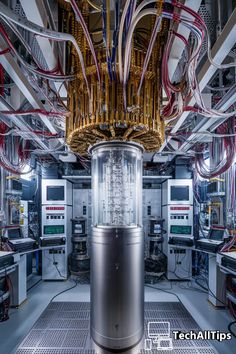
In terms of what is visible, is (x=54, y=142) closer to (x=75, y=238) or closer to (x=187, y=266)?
(x=75, y=238)

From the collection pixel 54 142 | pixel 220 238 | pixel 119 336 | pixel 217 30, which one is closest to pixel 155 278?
pixel 220 238

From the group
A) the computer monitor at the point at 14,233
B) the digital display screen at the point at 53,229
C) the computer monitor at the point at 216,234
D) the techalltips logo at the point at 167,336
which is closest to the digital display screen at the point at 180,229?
the computer monitor at the point at 216,234

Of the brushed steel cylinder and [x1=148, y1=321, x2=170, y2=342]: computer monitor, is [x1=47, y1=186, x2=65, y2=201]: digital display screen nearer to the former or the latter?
the brushed steel cylinder

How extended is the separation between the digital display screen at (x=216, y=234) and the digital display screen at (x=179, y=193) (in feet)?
3.53

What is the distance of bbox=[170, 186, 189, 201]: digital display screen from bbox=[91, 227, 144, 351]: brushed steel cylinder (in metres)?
2.60

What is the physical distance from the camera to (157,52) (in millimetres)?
1885

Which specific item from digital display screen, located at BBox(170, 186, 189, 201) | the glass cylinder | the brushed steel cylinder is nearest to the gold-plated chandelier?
the glass cylinder

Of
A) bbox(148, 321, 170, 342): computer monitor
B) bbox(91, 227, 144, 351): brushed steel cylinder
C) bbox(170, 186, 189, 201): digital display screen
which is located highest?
bbox(170, 186, 189, 201): digital display screen

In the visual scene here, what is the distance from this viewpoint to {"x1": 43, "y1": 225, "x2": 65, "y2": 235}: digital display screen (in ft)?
15.2

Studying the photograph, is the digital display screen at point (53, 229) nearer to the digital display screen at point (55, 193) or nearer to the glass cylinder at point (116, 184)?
the digital display screen at point (55, 193)

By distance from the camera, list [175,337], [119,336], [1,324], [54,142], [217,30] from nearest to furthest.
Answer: [217,30], [119,336], [175,337], [1,324], [54,142]

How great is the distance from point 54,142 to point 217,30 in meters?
2.93

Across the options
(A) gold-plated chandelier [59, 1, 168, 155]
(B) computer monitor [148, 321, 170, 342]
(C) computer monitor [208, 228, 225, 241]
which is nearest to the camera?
(A) gold-plated chandelier [59, 1, 168, 155]

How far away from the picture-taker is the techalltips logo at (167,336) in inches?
95.1
